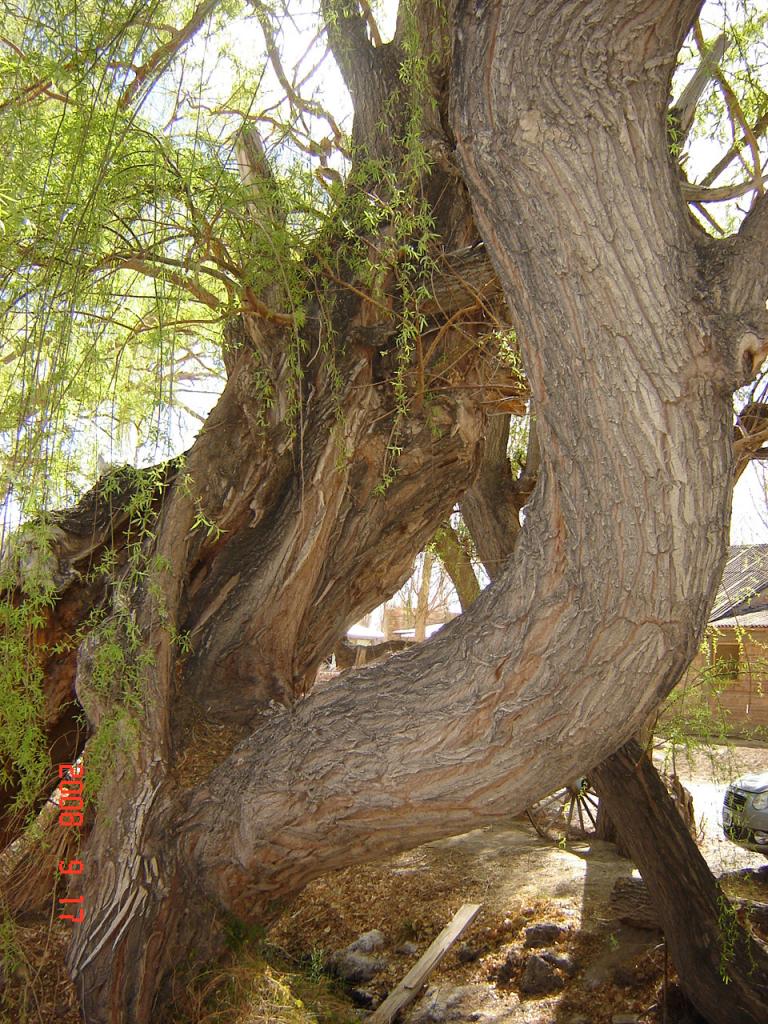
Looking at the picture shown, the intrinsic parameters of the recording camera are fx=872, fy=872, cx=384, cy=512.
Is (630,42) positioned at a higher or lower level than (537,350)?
higher

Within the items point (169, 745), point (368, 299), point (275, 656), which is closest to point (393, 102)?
point (368, 299)

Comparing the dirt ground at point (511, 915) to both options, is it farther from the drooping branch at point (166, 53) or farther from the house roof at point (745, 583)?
the drooping branch at point (166, 53)

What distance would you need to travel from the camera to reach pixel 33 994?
2.69m

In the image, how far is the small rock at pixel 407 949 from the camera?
16.2ft

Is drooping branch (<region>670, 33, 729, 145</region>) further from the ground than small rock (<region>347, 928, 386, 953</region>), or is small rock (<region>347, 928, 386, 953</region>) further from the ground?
drooping branch (<region>670, 33, 729, 145</region>)

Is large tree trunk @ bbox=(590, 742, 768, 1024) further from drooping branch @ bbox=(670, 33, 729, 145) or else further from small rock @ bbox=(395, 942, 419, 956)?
drooping branch @ bbox=(670, 33, 729, 145)

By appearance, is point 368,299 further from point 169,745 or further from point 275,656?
point 169,745

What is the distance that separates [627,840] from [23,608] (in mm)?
2859

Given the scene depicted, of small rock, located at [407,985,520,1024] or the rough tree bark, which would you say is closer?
the rough tree bark

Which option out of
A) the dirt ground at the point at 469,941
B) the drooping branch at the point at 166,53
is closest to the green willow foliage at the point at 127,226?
the drooping branch at the point at 166,53

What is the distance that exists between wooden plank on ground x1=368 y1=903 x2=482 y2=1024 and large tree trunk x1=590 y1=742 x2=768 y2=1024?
1.27 metres

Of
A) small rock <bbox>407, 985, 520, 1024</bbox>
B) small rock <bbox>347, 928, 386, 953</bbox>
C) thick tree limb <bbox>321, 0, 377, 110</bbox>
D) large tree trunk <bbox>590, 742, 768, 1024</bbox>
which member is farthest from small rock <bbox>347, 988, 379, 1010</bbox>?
thick tree limb <bbox>321, 0, 377, 110</bbox>
